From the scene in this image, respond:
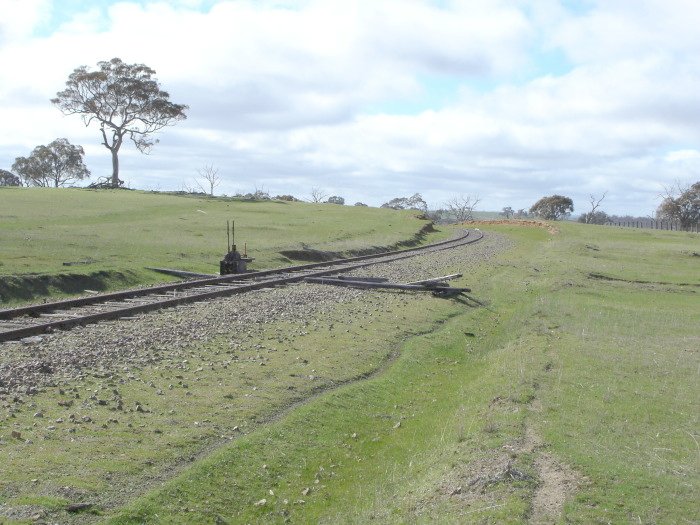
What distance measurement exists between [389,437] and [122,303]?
9.31 m

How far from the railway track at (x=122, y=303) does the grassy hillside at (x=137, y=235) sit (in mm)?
2691

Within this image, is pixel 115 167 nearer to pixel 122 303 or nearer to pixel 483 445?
pixel 122 303

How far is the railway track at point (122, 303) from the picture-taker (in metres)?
14.4

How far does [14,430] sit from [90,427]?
0.80 meters

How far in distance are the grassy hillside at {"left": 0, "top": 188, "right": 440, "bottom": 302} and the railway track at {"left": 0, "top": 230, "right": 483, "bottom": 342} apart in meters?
2.69

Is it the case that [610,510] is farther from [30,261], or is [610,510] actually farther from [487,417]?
[30,261]

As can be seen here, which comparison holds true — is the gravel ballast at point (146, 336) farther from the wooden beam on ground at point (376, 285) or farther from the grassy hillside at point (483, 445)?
the grassy hillside at point (483, 445)

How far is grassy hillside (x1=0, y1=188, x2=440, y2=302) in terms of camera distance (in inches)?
906

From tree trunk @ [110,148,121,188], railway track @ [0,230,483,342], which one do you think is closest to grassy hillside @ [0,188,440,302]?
railway track @ [0,230,483,342]

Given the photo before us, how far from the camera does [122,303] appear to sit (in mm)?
17922

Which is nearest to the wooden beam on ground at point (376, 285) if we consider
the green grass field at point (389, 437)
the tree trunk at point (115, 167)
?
the green grass field at point (389, 437)

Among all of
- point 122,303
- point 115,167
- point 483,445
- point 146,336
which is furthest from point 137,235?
point 115,167

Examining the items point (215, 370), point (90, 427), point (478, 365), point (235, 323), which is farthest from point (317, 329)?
point (90, 427)

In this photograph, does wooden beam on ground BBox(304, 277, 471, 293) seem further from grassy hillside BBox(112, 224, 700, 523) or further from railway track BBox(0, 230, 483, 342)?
grassy hillside BBox(112, 224, 700, 523)
